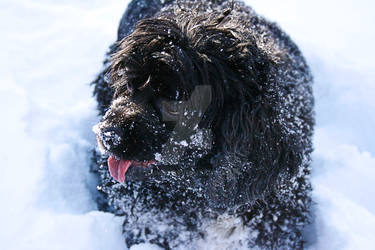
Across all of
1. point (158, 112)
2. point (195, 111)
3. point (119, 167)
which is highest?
point (195, 111)

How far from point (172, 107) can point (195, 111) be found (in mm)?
125

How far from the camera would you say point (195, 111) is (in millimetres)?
2000

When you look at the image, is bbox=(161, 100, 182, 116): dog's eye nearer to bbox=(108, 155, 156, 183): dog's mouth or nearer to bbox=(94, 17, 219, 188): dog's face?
bbox=(94, 17, 219, 188): dog's face

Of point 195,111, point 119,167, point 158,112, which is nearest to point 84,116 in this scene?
point 119,167

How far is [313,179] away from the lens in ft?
10.3

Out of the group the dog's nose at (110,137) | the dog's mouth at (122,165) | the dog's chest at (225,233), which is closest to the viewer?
the dog's nose at (110,137)

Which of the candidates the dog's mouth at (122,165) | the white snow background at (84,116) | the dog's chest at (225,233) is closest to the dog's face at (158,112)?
the dog's mouth at (122,165)

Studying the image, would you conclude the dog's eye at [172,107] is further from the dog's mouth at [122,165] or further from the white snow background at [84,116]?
the white snow background at [84,116]

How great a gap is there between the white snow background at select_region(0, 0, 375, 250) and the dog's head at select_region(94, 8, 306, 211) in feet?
2.55

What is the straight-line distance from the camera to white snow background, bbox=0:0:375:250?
2.55 metres

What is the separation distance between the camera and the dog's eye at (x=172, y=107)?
196 centimetres

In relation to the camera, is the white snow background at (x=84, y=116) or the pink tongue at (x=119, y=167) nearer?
the pink tongue at (x=119, y=167)

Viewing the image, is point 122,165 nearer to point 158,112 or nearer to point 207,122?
point 158,112

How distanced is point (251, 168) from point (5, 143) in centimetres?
188
